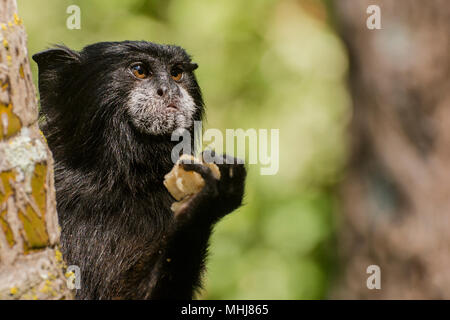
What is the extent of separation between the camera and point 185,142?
4250 mm

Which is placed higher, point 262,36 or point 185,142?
point 262,36

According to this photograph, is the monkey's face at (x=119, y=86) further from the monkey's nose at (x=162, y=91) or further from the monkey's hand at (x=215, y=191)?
the monkey's hand at (x=215, y=191)

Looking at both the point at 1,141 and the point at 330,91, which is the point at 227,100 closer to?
the point at 330,91

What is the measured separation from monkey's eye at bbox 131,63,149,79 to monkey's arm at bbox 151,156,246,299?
1.08m

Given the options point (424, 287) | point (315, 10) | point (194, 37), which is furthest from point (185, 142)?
point (315, 10)

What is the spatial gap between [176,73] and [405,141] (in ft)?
9.24

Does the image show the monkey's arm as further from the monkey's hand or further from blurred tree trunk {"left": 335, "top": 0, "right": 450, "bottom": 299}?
blurred tree trunk {"left": 335, "top": 0, "right": 450, "bottom": 299}

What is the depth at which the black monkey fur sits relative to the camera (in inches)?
148

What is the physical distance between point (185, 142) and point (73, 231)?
96 centimetres

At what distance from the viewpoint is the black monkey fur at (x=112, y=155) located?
3758 millimetres

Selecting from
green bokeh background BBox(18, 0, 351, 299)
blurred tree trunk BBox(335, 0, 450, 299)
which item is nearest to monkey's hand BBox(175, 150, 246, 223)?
blurred tree trunk BBox(335, 0, 450, 299)
